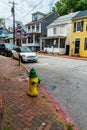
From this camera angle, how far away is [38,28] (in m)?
42.9

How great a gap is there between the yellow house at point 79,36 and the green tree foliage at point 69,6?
1502 cm

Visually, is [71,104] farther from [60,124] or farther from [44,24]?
[44,24]

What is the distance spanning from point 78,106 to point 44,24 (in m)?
38.2

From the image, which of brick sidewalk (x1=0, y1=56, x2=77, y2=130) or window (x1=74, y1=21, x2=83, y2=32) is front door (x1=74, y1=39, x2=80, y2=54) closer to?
window (x1=74, y1=21, x2=83, y2=32)

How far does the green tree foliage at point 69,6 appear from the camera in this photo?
4141 cm

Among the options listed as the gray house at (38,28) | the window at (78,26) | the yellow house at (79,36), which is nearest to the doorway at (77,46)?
the yellow house at (79,36)

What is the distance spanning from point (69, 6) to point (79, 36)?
19.7m

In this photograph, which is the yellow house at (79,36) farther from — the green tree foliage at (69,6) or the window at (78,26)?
the green tree foliage at (69,6)

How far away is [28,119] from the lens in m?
4.34

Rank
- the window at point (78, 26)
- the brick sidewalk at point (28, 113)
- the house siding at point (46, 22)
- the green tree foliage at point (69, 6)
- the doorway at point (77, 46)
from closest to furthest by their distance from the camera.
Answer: the brick sidewalk at point (28, 113) → the window at point (78, 26) → the doorway at point (77, 46) → the green tree foliage at point (69, 6) → the house siding at point (46, 22)

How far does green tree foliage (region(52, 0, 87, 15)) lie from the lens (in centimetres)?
4141

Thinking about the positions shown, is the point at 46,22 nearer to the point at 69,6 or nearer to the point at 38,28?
the point at 38,28

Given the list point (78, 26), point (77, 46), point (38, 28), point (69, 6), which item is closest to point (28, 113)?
point (77, 46)

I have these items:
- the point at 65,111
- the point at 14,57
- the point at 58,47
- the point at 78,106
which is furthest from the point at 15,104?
the point at 58,47
